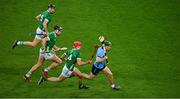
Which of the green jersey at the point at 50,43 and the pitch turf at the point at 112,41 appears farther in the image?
the green jersey at the point at 50,43

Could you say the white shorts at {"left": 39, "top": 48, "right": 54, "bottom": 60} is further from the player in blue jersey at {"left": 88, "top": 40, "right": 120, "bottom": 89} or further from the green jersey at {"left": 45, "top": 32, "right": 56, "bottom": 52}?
the player in blue jersey at {"left": 88, "top": 40, "right": 120, "bottom": 89}

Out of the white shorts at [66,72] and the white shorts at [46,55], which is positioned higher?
the white shorts at [46,55]

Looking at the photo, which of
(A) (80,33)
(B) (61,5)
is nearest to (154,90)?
(A) (80,33)

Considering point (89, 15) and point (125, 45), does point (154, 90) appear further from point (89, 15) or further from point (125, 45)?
point (89, 15)

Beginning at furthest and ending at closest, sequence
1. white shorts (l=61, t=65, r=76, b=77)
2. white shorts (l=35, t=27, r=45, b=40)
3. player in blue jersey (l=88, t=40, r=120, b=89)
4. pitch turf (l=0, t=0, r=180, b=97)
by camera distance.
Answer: white shorts (l=35, t=27, r=45, b=40) → pitch turf (l=0, t=0, r=180, b=97) → player in blue jersey (l=88, t=40, r=120, b=89) → white shorts (l=61, t=65, r=76, b=77)

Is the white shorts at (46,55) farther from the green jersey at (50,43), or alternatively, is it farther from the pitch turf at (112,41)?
the pitch turf at (112,41)

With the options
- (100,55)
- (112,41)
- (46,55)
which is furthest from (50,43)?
(112,41)

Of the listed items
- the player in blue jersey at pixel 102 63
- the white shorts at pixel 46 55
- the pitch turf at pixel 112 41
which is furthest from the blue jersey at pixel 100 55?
the white shorts at pixel 46 55

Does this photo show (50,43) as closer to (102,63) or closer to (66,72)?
(66,72)

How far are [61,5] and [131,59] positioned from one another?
6783mm

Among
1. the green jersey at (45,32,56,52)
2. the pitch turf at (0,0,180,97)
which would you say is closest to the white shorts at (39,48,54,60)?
the green jersey at (45,32,56,52)

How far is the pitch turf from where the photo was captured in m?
16.9

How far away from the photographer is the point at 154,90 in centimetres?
1694

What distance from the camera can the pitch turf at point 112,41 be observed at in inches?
665
